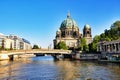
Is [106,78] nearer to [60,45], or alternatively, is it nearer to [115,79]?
[115,79]

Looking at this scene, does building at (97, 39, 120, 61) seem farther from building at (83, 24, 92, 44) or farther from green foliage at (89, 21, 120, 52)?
building at (83, 24, 92, 44)

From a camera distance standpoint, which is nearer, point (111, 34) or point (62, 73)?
point (62, 73)

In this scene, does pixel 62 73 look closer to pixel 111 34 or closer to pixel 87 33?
pixel 111 34

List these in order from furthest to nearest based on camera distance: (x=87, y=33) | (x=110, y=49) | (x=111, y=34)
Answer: (x=87, y=33) → (x=111, y=34) → (x=110, y=49)

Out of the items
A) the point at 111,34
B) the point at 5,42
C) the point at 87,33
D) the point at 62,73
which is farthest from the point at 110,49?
the point at 87,33

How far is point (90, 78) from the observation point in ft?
155

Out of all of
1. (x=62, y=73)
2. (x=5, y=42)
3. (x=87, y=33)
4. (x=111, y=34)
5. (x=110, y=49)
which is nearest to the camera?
(x=62, y=73)

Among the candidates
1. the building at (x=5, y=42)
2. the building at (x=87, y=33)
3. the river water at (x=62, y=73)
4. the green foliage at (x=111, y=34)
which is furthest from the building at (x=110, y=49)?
the building at (x=87, y=33)

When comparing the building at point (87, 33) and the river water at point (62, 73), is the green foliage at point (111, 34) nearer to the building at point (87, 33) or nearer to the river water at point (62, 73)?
the building at point (87, 33)

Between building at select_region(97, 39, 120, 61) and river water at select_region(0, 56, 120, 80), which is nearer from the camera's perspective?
river water at select_region(0, 56, 120, 80)

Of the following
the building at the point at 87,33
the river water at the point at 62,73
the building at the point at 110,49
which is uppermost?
the building at the point at 87,33

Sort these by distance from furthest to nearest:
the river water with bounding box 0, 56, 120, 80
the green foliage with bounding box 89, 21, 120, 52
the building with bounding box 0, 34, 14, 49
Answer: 1. the building with bounding box 0, 34, 14, 49
2. the green foliage with bounding box 89, 21, 120, 52
3. the river water with bounding box 0, 56, 120, 80

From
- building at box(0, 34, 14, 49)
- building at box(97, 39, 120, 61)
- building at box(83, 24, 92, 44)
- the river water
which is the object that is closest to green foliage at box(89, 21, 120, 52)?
building at box(97, 39, 120, 61)

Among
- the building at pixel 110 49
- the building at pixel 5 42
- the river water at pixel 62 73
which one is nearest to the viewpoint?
the river water at pixel 62 73
